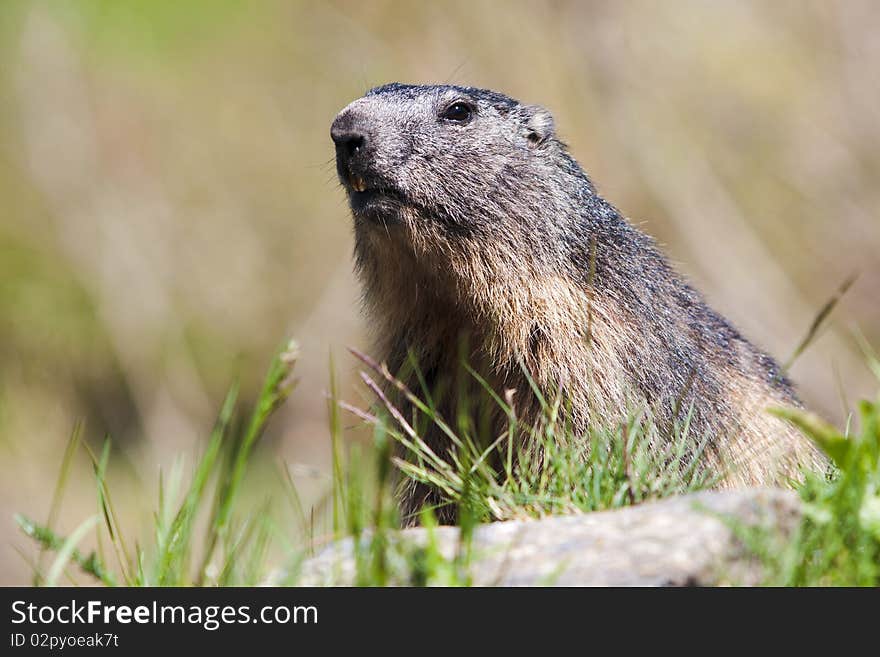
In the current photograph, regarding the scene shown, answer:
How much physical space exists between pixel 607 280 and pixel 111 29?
428 inches

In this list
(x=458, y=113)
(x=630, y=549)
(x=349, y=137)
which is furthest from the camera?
(x=458, y=113)

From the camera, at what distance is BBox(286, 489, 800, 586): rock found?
2871 mm

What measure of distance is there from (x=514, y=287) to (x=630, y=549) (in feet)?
7.77

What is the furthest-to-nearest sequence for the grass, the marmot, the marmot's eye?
the marmot's eye → the marmot → the grass

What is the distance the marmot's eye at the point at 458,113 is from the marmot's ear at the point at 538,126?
0.34 m

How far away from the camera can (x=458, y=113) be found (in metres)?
5.62

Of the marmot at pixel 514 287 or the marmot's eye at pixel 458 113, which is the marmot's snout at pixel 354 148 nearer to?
the marmot at pixel 514 287

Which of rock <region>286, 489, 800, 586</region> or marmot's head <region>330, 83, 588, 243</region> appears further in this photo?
marmot's head <region>330, 83, 588, 243</region>

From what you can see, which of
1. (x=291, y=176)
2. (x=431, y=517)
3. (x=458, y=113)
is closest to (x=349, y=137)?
(x=458, y=113)

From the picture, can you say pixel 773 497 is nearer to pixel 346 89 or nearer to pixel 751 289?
pixel 751 289

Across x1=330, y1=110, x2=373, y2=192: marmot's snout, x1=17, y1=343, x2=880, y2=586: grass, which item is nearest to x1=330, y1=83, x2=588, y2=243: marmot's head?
x1=330, y1=110, x2=373, y2=192: marmot's snout

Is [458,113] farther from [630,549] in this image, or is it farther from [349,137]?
[630,549]

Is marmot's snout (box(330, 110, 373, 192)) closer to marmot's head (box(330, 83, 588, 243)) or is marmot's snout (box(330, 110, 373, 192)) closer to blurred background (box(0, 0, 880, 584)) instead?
marmot's head (box(330, 83, 588, 243))

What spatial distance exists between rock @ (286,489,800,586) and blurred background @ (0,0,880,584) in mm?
9304
